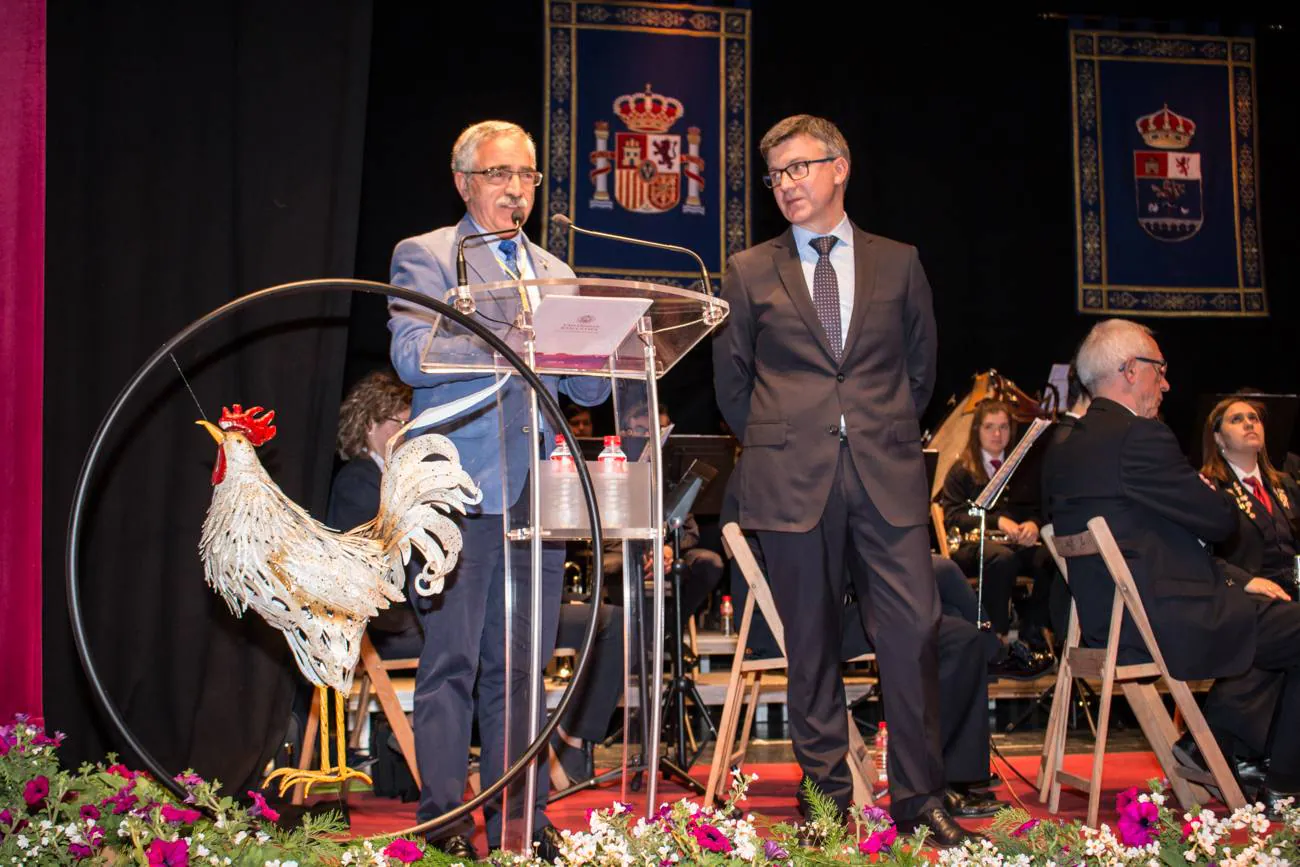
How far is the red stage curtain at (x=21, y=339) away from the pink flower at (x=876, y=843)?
2451 millimetres

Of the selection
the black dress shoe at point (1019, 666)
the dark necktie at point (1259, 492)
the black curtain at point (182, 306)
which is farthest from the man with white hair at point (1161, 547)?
the black curtain at point (182, 306)

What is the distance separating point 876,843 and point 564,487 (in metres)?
0.98

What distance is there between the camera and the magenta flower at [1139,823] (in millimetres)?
2260

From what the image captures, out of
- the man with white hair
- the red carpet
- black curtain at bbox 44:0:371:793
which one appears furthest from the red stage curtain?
the man with white hair

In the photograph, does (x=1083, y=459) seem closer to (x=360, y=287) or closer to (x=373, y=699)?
(x=360, y=287)

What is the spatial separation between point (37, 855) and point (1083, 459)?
10.7 ft

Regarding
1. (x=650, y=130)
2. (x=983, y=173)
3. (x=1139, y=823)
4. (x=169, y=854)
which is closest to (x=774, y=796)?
(x=1139, y=823)

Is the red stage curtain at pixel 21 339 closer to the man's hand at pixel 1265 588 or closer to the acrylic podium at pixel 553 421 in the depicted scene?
the acrylic podium at pixel 553 421

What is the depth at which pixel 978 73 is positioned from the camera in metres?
7.67

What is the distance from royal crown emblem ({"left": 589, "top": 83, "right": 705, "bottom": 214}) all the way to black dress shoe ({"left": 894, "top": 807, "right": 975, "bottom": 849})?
466 centimetres

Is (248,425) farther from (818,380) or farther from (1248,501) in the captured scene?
(1248,501)

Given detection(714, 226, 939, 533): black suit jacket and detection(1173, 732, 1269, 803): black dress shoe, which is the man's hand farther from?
detection(714, 226, 939, 533): black suit jacket

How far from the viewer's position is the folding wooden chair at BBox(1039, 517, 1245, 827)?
152 inches

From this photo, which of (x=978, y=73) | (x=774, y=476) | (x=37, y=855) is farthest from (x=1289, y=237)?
(x=37, y=855)
